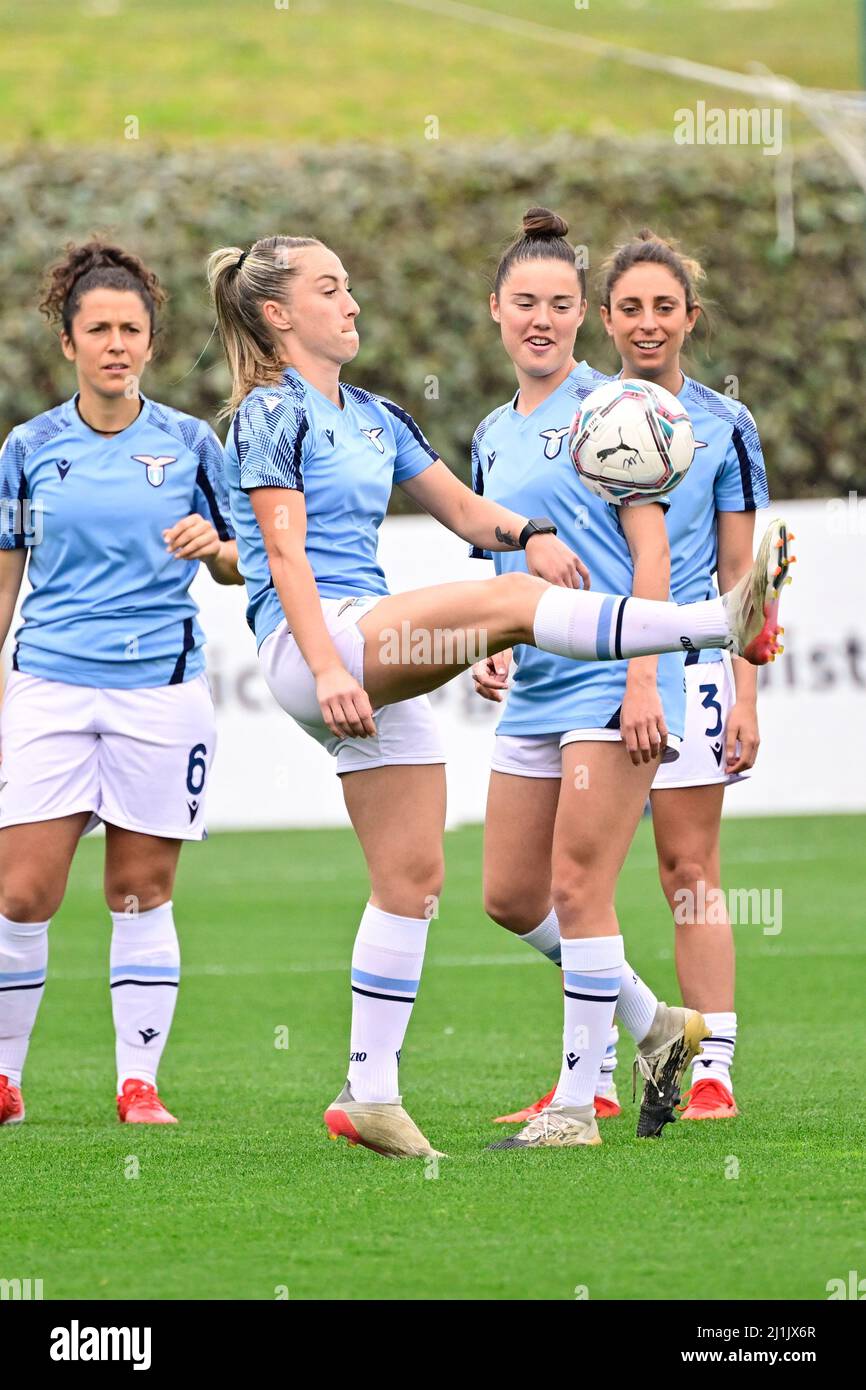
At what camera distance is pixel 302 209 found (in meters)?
17.4

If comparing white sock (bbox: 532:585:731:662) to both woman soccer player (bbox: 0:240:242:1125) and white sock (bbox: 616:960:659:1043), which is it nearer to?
white sock (bbox: 616:960:659:1043)

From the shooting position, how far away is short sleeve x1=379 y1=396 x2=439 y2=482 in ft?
16.3

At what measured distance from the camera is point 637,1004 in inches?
201

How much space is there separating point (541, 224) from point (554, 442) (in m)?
0.57

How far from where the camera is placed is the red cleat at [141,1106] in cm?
557

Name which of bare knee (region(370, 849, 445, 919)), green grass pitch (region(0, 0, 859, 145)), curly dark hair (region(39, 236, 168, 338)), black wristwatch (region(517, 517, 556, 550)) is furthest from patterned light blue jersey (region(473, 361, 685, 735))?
green grass pitch (region(0, 0, 859, 145))

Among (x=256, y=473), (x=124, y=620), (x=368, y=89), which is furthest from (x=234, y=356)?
(x=368, y=89)

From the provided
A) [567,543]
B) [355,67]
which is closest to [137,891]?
[567,543]

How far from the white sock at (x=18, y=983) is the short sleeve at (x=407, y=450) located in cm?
169

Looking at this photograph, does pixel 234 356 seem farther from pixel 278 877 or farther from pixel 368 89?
pixel 368 89

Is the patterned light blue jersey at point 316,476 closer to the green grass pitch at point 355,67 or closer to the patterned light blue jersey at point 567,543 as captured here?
the patterned light blue jersey at point 567,543

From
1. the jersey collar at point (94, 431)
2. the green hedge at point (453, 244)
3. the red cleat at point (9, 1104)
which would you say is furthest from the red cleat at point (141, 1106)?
the green hedge at point (453, 244)

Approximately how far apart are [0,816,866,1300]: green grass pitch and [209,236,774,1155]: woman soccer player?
0.48 metres
